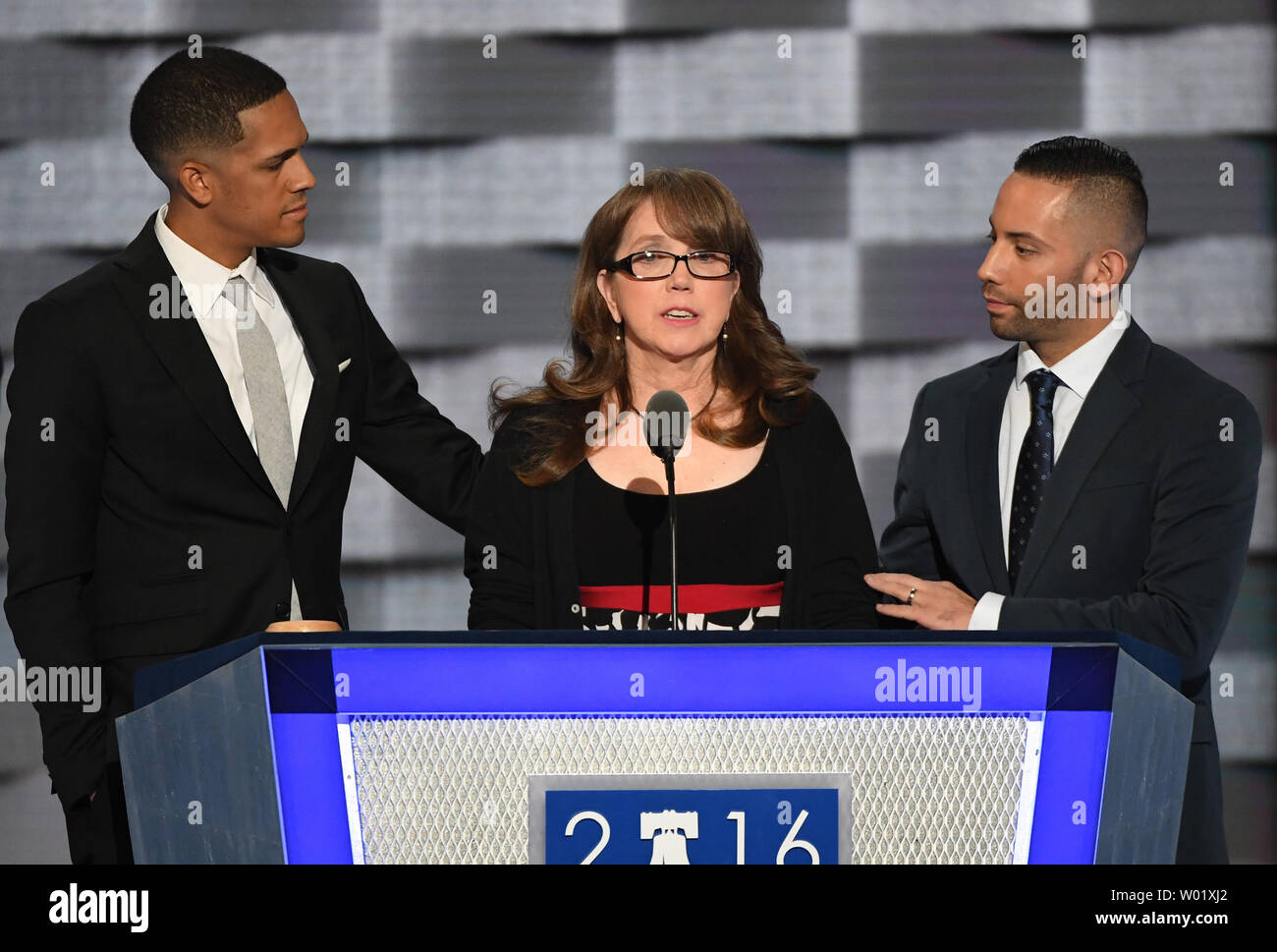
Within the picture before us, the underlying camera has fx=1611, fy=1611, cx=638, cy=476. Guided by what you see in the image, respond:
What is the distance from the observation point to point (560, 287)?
3.59 metres

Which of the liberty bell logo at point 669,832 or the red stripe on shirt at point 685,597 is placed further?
the red stripe on shirt at point 685,597

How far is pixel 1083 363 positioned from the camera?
2.77 metres

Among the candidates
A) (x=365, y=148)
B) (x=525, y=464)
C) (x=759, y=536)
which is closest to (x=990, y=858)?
(x=759, y=536)

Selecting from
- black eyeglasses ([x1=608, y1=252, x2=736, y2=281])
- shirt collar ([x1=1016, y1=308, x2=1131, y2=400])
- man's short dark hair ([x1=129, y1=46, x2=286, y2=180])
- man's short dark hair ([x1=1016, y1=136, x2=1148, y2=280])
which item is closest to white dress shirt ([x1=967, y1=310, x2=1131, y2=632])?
shirt collar ([x1=1016, y1=308, x2=1131, y2=400])

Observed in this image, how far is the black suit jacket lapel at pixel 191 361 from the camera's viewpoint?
277cm

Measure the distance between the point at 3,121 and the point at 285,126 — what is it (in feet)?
3.24

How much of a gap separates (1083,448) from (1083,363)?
17cm

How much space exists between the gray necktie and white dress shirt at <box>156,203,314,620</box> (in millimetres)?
10

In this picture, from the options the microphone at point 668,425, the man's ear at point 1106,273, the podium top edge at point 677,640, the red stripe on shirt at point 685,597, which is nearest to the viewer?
the podium top edge at point 677,640

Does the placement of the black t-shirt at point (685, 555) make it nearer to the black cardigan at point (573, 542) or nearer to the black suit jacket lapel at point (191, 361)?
the black cardigan at point (573, 542)

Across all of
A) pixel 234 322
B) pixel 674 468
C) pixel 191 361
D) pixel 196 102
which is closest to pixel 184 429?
pixel 191 361

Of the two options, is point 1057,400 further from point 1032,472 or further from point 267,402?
point 267,402

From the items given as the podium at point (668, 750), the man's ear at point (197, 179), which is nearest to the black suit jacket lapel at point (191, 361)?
the man's ear at point (197, 179)

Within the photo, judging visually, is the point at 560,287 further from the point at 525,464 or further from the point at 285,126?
the point at 525,464
